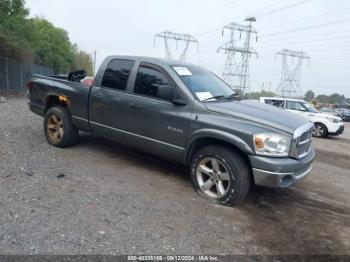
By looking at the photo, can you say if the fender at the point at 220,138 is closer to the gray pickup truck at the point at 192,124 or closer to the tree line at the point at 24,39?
the gray pickup truck at the point at 192,124

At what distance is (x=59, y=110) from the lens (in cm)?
717

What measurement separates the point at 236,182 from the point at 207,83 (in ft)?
6.31

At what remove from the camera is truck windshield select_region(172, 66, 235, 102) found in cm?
570

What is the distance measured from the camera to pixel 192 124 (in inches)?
212

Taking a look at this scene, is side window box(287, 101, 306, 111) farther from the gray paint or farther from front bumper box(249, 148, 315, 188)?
front bumper box(249, 148, 315, 188)

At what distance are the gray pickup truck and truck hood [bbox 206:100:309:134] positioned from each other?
13 millimetres

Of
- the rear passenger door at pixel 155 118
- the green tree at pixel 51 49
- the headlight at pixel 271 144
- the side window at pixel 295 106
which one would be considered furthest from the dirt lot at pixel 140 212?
the green tree at pixel 51 49

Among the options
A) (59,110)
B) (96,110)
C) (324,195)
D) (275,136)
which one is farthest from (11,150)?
(324,195)

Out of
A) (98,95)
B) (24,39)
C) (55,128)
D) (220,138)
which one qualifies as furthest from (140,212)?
(24,39)

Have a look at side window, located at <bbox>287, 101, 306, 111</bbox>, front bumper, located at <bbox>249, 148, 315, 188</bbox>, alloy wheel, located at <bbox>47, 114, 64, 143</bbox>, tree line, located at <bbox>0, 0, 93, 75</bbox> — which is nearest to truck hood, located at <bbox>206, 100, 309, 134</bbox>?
front bumper, located at <bbox>249, 148, 315, 188</bbox>

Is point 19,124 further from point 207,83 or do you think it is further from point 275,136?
point 275,136

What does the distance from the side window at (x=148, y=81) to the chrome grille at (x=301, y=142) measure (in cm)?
209

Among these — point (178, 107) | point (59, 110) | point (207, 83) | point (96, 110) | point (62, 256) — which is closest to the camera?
point (62, 256)

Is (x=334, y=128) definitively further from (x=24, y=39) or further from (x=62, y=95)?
(x=24, y=39)
